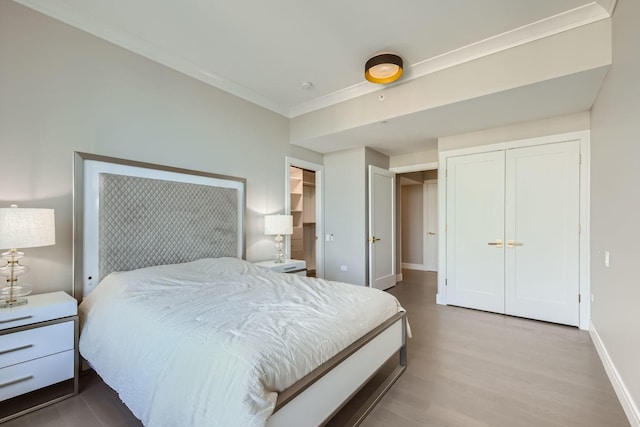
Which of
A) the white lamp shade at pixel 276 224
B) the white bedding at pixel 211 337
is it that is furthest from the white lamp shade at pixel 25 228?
the white lamp shade at pixel 276 224

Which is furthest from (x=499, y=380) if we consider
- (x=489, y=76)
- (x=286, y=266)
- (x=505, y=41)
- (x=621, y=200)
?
(x=505, y=41)

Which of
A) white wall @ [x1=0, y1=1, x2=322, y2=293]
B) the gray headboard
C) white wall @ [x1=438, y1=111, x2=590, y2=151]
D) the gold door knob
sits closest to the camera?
white wall @ [x1=0, y1=1, x2=322, y2=293]

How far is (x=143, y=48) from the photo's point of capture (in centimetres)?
283

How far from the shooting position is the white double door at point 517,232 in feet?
11.0

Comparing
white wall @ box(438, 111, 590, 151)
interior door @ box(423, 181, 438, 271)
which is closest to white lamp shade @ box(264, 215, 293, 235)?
white wall @ box(438, 111, 590, 151)

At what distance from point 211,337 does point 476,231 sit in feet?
12.4

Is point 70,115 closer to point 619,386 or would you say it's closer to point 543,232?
point 619,386

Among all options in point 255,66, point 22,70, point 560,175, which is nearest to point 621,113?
point 560,175

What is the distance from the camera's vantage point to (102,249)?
2.49 m

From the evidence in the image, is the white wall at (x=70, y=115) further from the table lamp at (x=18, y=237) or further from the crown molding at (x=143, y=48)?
the table lamp at (x=18, y=237)

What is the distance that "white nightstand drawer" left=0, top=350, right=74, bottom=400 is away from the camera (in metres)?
1.79

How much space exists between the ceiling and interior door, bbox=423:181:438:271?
3609 millimetres

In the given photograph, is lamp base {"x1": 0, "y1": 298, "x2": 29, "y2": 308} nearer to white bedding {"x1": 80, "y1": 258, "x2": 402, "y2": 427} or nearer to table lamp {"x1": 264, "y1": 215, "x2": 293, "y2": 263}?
white bedding {"x1": 80, "y1": 258, "x2": 402, "y2": 427}

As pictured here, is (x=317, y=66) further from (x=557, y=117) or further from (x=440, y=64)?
(x=557, y=117)
